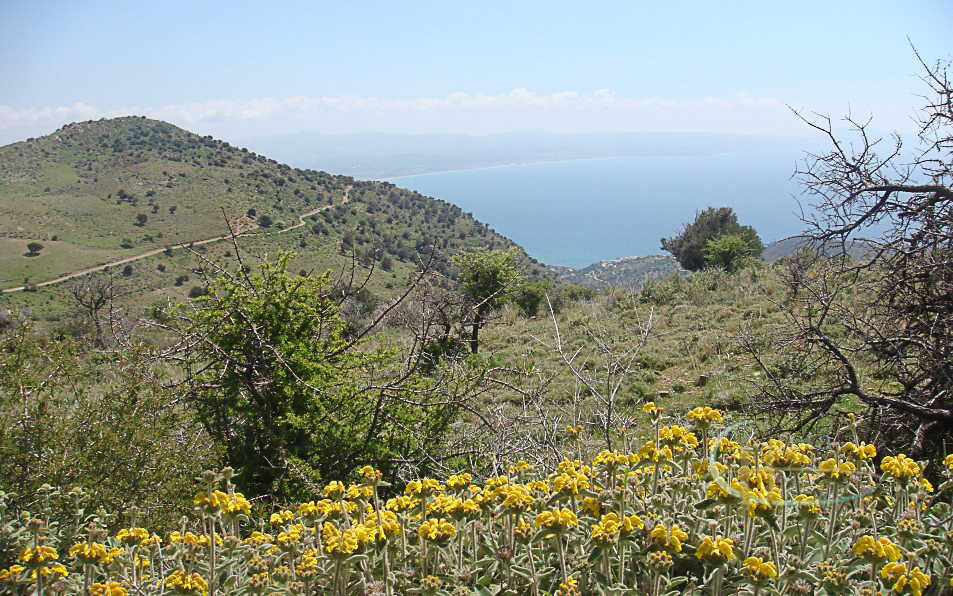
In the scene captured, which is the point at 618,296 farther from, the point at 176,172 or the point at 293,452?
the point at 176,172

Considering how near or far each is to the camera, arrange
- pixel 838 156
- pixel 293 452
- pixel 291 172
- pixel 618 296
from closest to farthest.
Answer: pixel 293 452, pixel 838 156, pixel 618 296, pixel 291 172

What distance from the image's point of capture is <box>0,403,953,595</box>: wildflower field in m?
1.79

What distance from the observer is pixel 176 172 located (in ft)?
201

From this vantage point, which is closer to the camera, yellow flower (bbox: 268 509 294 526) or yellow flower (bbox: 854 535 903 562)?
yellow flower (bbox: 854 535 903 562)

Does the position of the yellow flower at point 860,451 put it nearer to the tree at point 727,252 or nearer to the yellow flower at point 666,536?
the yellow flower at point 666,536

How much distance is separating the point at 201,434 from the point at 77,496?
2.35 meters

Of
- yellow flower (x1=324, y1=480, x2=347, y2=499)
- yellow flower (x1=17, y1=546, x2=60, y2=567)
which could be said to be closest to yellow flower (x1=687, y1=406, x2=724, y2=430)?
yellow flower (x1=324, y1=480, x2=347, y2=499)

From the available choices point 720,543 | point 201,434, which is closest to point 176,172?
point 201,434

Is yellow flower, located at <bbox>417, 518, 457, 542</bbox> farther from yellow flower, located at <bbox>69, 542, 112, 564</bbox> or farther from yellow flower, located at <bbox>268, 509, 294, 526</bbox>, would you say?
yellow flower, located at <bbox>69, 542, 112, 564</bbox>

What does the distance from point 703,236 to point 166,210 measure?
157 feet

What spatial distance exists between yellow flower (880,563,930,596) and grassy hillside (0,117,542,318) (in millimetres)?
30609

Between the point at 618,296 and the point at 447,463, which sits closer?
the point at 447,463

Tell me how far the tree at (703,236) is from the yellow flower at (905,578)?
28.7m

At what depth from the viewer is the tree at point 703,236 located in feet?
97.3
